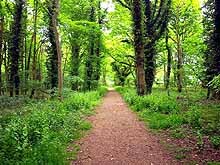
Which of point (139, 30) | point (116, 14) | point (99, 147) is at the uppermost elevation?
point (116, 14)

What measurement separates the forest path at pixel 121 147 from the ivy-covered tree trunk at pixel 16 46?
55.0ft

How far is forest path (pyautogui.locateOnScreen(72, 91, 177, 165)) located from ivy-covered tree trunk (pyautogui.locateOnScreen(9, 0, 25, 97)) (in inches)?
659

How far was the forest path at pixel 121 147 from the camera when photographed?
851 cm

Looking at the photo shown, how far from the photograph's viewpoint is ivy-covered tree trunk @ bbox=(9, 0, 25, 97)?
29.0m

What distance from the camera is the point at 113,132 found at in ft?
41.6

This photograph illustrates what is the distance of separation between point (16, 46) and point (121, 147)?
2187 centimetres

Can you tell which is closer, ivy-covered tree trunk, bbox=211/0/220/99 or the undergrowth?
the undergrowth

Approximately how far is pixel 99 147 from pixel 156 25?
18.3 m

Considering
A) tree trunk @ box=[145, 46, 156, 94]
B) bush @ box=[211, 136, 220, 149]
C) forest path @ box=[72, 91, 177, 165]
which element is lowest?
forest path @ box=[72, 91, 177, 165]

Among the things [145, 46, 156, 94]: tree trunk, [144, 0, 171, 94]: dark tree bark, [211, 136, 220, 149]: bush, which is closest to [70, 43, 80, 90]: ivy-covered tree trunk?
[145, 46, 156, 94]: tree trunk

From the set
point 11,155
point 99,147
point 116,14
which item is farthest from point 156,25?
point 11,155

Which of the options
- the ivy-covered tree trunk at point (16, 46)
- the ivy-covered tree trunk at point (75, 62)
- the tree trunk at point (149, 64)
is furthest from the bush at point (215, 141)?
the ivy-covered tree trunk at point (75, 62)

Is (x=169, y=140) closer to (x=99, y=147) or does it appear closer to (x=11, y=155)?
(x=99, y=147)

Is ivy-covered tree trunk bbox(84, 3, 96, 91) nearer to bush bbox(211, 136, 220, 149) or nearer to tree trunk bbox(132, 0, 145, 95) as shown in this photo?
tree trunk bbox(132, 0, 145, 95)
